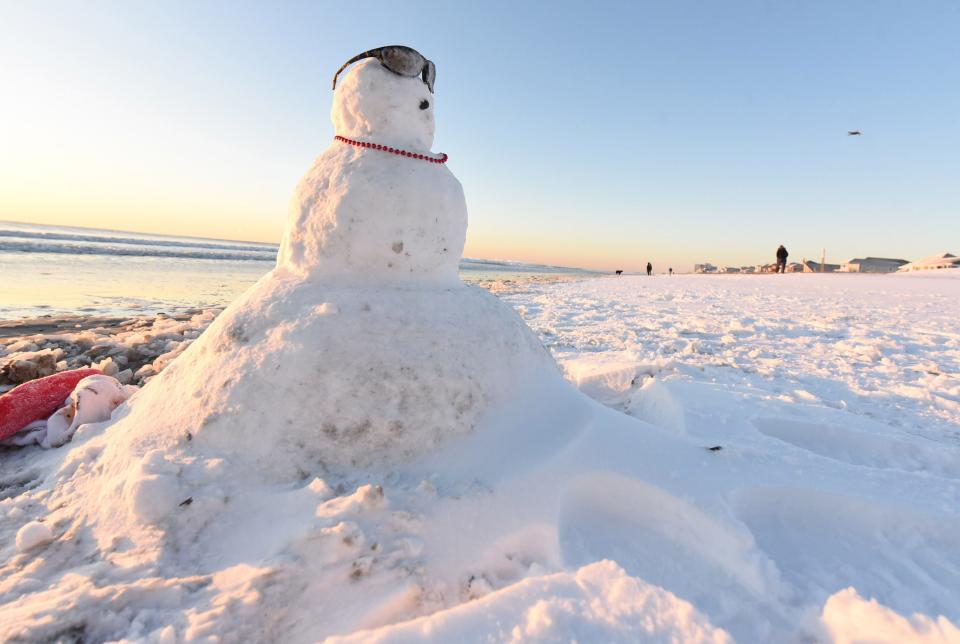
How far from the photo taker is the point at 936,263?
25266 millimetres

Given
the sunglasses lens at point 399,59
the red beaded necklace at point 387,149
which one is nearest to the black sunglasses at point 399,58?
the sunglasses lens at point 399,59

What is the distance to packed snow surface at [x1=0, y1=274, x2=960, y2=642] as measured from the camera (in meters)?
1.20

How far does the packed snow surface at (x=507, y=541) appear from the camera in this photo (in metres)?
1.20

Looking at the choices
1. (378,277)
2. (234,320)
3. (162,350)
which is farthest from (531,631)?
(162,350)

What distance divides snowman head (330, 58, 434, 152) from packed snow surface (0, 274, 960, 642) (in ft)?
5.13

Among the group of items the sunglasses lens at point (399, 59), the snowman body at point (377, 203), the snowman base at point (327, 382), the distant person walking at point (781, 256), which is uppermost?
the distant person walking at point (781, 256)

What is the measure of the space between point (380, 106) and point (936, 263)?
35.9 m

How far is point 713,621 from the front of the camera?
1.24 metres

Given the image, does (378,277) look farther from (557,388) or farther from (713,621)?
(713,621)

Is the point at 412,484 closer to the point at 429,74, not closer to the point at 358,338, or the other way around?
the point at 358,338

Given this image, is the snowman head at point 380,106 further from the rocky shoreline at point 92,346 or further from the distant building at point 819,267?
the distant building at point 819,267

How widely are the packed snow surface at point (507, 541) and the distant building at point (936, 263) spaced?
3243cm

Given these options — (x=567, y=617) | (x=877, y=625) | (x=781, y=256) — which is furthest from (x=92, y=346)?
(x=781, y=256)

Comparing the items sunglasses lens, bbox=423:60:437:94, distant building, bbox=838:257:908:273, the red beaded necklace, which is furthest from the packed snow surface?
distant building, bbox=838:257:908:273
